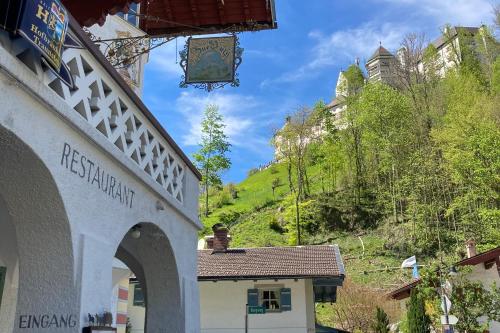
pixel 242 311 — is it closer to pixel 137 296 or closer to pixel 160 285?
pixel 137 296

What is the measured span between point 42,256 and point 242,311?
17.3 meters

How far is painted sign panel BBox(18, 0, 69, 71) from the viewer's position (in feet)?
10.7

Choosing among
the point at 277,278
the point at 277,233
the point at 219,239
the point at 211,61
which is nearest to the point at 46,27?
the point at 211,61

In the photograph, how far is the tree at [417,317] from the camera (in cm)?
2248

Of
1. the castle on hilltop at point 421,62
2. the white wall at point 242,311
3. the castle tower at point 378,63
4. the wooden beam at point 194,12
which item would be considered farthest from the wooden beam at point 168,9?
the castle tower at point 378,63

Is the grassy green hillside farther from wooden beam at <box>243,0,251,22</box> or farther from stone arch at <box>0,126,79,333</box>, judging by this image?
stone arch at <box>0,126,79,333</box>

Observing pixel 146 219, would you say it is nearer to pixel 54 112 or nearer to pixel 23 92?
pixel 54 112

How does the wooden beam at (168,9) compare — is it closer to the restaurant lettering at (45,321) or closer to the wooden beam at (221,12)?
the wooden beam at (221,12)

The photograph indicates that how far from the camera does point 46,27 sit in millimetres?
3459

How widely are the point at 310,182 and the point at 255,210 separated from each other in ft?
22.6

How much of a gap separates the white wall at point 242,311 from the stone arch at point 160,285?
14069mm

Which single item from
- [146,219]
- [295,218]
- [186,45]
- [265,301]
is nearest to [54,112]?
[146,219]

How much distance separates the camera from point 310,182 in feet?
185

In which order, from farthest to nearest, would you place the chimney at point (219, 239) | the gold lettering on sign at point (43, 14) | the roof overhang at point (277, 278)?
the chimney at point (219, 239) → the roof overhang at point (277, 278) → the gold lettering on sign at point (43, 14)
